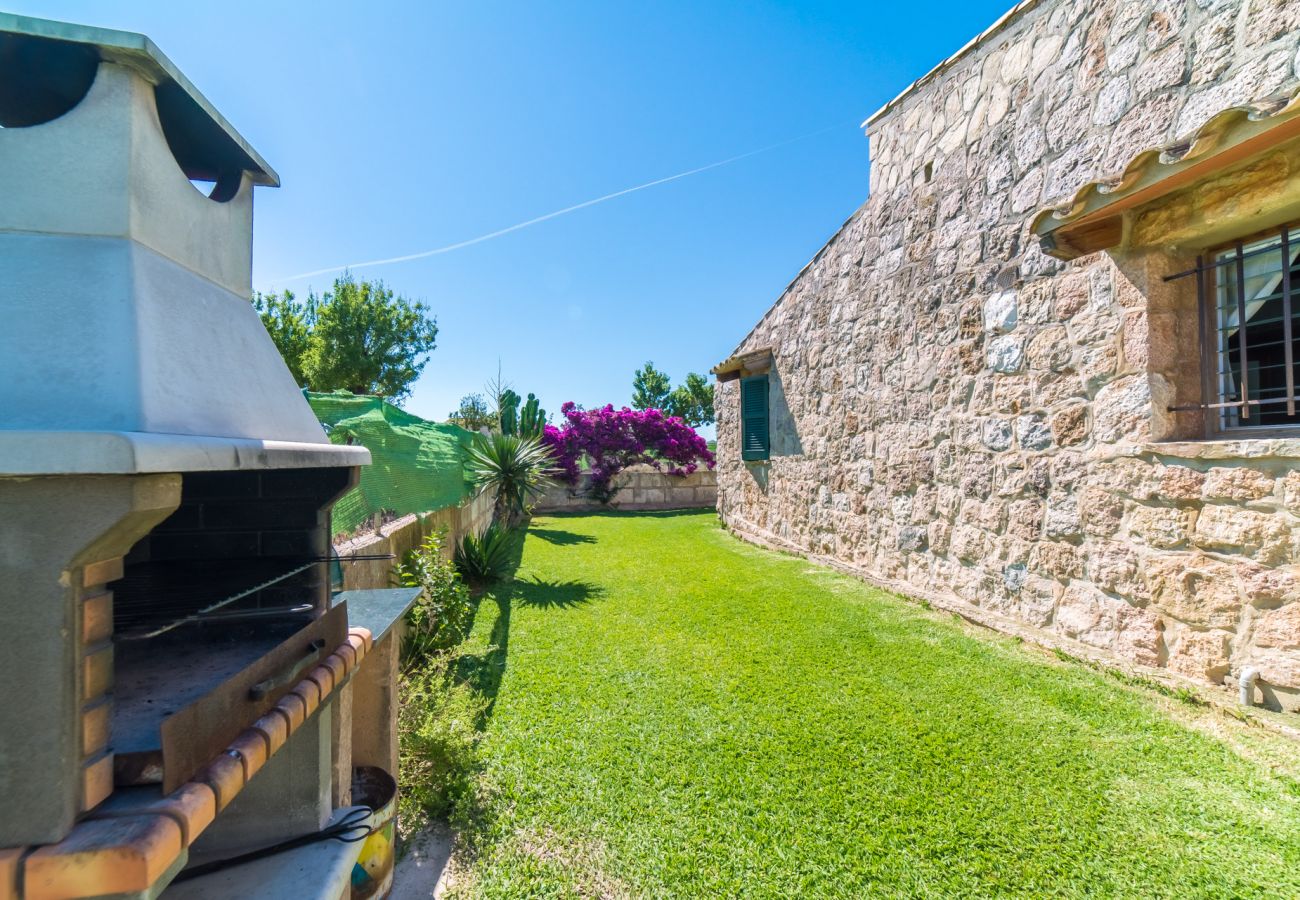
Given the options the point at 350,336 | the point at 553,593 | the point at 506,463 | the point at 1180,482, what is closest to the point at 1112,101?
the point at 1180,482

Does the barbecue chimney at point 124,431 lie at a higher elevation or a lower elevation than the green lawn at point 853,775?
higher

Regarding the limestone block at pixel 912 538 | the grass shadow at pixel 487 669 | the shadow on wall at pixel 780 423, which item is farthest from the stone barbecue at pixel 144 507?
the shadow on wall at pixel 780 423

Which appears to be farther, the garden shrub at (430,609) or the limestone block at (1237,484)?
the garden shrub at (430,609)

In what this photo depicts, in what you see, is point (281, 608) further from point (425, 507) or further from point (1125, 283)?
point (1125, 283)

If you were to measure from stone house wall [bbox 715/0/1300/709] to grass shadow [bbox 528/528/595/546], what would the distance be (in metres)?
4.19

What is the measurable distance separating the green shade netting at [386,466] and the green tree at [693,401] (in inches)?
1020

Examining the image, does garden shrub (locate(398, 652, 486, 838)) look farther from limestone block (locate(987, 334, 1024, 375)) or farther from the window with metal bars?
limestone block (locate(987, 334, 1024, 375))

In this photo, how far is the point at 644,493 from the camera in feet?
46.0

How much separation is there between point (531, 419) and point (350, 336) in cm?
1397

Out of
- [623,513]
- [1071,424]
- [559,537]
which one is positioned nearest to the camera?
[1071,424]

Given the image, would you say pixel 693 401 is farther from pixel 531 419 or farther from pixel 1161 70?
pixel 1161 70

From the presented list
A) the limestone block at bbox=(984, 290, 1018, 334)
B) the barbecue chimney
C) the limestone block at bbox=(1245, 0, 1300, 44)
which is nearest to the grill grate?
the barbecue chimney

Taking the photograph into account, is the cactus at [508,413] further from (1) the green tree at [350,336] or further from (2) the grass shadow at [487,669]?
(1) the green tree at [350,336]

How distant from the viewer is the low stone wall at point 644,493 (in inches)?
533
